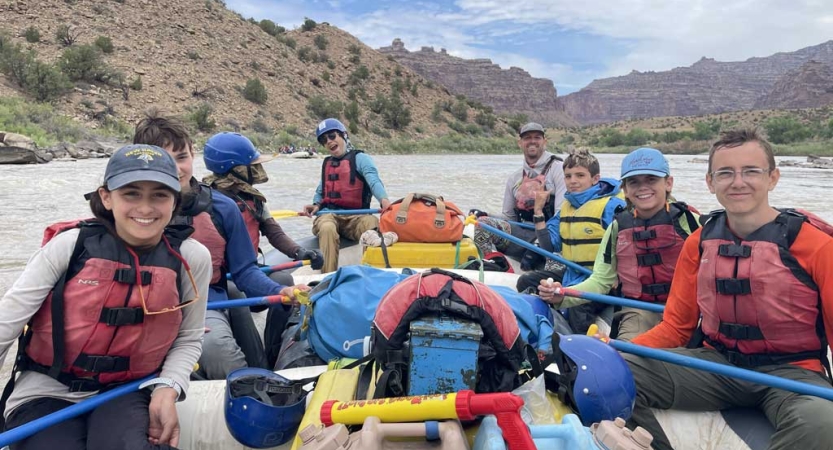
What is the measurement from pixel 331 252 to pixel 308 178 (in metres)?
9.47

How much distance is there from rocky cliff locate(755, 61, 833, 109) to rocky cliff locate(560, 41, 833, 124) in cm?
2521

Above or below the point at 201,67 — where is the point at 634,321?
below

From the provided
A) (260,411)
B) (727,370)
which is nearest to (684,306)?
(727,370)

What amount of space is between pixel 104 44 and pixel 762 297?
29.3 m

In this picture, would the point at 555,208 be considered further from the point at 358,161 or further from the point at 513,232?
the point at 358,161

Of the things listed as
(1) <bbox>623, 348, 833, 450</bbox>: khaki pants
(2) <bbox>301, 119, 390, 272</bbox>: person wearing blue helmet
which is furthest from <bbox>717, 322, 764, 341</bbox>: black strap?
A: (2) <bbox>301, 119, 390, 272</bbox>: person wearing blue helmet

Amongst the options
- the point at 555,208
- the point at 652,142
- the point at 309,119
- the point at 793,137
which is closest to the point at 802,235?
the point at 555,208

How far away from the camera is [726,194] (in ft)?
6.27

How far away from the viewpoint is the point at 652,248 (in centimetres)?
264

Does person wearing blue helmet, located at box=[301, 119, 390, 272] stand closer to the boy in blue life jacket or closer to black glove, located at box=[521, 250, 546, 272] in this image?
black glove, located at box=[521, 250, 546, 272]

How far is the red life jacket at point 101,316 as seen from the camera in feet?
5.12

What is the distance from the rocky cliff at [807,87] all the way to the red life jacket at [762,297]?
128703 millimetres

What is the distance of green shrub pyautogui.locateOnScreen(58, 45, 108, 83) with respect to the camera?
22141mm

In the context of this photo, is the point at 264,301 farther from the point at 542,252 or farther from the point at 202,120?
the point at 202,120
